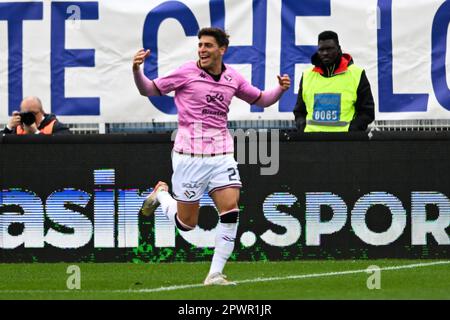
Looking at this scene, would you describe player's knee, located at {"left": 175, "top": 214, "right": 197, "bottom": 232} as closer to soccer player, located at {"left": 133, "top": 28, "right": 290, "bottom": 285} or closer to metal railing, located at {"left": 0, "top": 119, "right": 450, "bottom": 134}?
soccer player, located at {"left": 133, "top": 28, "right": 290, "bottom": 285}

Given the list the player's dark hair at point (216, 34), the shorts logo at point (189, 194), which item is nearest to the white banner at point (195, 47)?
the shorts logo at point (189, 194)

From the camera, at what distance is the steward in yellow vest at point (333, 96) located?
1344cm

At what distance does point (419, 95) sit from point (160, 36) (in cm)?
315

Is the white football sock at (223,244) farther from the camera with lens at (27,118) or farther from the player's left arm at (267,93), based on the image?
the camera with lens at (27,118)

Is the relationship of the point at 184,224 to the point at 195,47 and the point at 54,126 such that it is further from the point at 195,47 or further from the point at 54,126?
the point at 195,47

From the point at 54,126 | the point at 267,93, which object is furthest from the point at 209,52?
the point at 54,126

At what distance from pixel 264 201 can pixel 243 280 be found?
2224 millimetres

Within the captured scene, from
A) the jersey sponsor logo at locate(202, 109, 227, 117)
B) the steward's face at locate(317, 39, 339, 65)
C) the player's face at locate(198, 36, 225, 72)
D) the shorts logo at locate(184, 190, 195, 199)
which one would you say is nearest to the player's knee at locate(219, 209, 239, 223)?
the shorts logo at locate(184, 190, 195, 199)

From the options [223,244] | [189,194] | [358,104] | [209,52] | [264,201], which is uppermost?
[209,52]

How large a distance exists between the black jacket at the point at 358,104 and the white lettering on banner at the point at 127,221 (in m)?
0.77

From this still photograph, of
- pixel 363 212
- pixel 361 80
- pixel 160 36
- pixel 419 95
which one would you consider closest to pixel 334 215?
pixel 363 212

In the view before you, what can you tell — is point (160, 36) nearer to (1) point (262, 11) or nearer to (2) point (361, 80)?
(1) point (262, 11)

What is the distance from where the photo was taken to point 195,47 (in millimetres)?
15109
